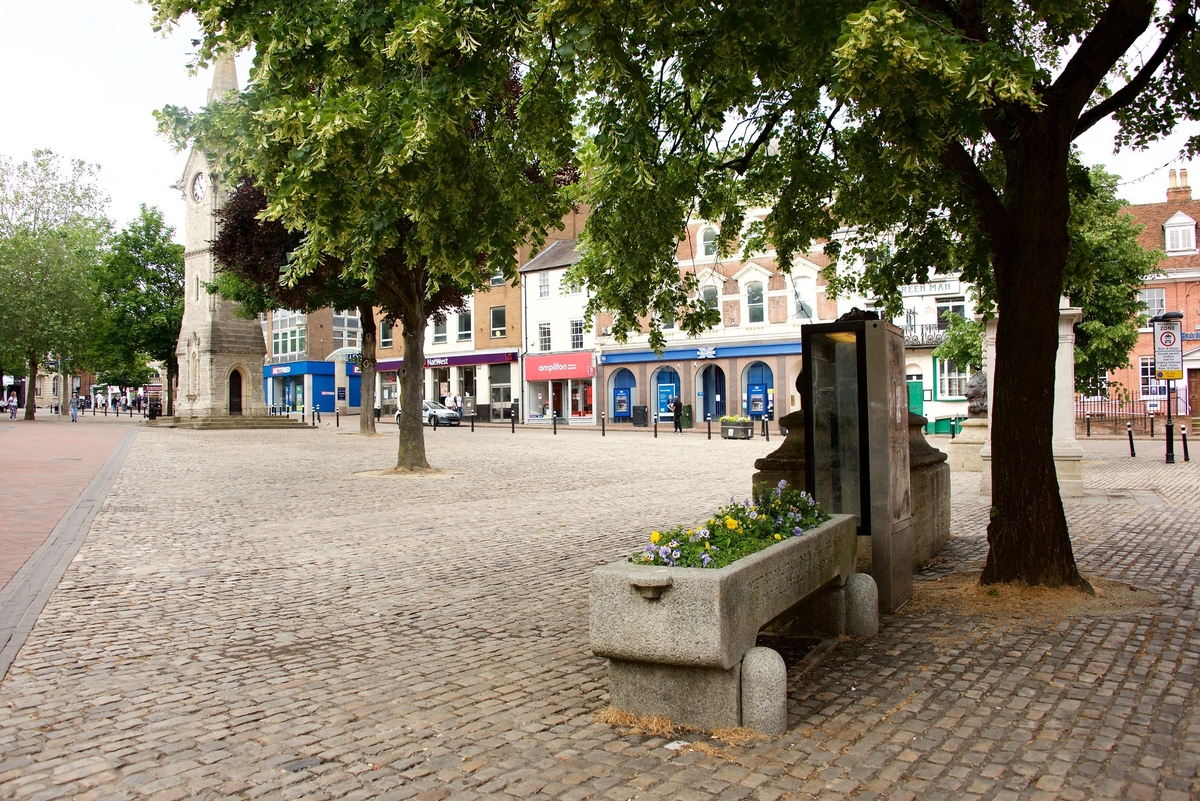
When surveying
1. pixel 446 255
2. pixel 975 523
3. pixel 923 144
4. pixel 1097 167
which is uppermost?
pixel 1097 167

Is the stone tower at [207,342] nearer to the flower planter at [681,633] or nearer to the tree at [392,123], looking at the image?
the tree at [392,123]

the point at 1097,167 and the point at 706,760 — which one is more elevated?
the point at 1097,167

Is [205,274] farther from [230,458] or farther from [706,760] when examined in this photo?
[706,760]

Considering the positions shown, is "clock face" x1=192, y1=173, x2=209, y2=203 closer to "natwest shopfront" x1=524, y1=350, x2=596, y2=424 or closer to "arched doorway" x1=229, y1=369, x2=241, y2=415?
"arched doorway" x1=229, y1=369, x2=241, y2=415

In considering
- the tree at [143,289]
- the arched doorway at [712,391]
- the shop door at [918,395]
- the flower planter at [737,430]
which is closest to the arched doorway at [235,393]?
the tree at [143,289]

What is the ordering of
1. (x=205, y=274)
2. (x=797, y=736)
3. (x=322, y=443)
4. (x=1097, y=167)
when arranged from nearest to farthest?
(x=797, y=736) < (x=1097, y=167) < (x=322, y=443) < (x=205, y=274)

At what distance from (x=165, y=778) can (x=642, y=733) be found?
205cm

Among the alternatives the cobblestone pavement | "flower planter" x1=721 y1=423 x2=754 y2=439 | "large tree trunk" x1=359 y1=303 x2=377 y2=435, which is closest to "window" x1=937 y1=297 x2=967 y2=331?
"flower planter" x1=721 y1=423 x2=754 y2=439

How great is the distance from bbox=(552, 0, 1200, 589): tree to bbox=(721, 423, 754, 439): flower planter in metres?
22.3

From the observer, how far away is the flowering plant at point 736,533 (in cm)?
422

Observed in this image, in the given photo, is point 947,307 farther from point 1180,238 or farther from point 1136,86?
point 1136,86

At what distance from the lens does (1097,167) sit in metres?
25.1

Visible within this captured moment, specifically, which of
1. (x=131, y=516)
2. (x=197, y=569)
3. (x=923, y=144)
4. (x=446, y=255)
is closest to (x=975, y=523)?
(x=923, y=144)

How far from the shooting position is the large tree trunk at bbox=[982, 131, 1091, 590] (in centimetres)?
650
